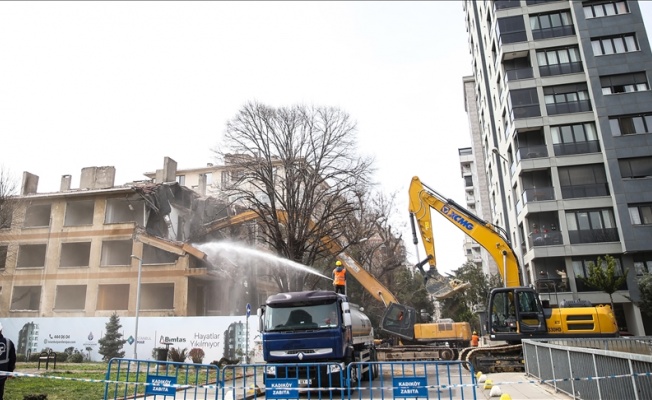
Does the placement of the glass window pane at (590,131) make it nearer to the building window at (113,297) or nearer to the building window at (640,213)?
the building window at (640,213)

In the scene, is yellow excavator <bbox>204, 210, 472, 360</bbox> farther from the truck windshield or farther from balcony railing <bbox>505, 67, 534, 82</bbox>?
balcony railing <bbox>505, 67, 534, 82</bbox>

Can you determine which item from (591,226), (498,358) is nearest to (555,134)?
(591,226)

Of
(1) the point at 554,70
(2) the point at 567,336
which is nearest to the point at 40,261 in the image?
(2) the point at 567,336

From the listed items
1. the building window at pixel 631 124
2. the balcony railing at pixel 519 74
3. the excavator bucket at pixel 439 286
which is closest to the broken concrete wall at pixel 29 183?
the excavator bucket at pixel 439 286

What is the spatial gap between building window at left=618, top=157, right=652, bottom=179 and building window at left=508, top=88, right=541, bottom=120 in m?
6.39

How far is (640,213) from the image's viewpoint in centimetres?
3017

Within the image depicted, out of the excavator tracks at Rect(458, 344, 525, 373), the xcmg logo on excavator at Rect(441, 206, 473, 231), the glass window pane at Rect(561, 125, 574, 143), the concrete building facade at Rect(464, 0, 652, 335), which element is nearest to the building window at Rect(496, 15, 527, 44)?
the concrete building facade at Rect(464, 0, 652, 335)

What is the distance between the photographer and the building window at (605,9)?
112ft

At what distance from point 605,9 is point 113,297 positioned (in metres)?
43.2

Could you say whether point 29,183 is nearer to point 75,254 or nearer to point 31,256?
point 31,256

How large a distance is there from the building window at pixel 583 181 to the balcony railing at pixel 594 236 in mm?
2373

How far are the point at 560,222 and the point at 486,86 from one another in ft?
57.1

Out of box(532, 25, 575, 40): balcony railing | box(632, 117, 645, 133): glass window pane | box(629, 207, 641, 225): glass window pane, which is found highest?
box(532, 25, 575, 40): balcony railing

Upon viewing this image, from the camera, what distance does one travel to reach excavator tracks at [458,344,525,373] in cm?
1802
